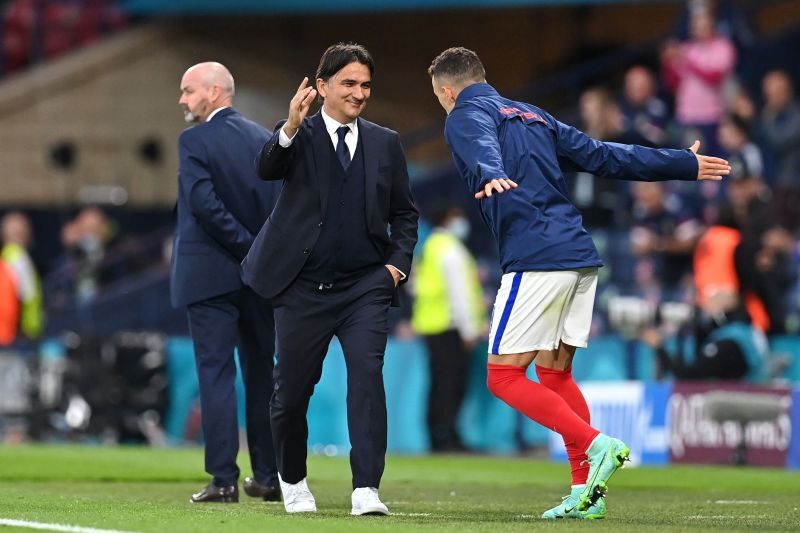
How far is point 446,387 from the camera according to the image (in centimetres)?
1684

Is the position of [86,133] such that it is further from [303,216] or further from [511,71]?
[303,216]

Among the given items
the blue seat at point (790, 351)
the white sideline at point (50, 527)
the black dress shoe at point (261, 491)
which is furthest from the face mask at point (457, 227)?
the white sideline at point (50, 527)

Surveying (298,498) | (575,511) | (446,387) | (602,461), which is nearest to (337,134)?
(298,498)

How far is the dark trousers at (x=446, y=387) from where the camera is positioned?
664 inches

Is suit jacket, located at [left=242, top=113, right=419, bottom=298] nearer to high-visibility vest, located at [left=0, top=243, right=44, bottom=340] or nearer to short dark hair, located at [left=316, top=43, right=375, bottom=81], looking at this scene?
short dark hair, located at [left=316, top=43, right=375, bottom=81]

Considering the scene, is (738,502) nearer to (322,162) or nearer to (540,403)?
(540,403)

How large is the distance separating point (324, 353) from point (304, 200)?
775 mm

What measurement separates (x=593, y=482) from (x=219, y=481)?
2562mm

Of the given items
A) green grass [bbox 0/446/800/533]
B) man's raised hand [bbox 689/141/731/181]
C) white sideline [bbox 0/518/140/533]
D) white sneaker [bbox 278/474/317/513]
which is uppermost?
man's raised hand [bbox 689/141/731/181]

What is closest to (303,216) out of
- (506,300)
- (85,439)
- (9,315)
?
(506,300)

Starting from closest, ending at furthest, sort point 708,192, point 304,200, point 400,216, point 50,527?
1. point 50,527
2. point 304,200
3. point 400,216
4. point 708,192

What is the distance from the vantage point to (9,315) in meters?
20.2

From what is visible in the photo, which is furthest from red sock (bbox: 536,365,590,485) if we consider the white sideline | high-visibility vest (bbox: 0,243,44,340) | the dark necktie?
high-visibility vest (bbox: 0,243,44,340)

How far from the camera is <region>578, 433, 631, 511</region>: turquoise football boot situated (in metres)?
7.70
